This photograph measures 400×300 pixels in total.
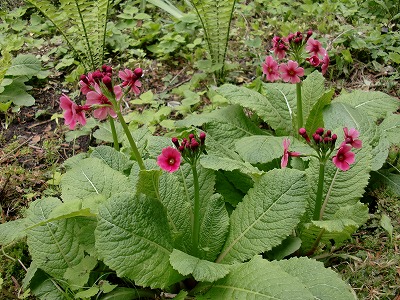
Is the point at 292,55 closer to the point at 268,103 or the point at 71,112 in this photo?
the point at 268,103

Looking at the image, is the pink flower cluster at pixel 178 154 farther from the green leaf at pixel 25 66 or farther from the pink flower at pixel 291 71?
the green leaf at pixel 25 66

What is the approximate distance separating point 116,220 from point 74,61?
9.36 feet

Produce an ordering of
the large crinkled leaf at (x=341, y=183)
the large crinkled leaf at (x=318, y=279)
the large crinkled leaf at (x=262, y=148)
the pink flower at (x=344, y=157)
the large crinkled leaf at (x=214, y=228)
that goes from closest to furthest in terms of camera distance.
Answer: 1. the large crinkled leaf at (x=318, y=279)
2. the pink flower at (x=344, y=157)
3. the large crinkled leaf at (x=214, y=228)
4. the large crinkled leaf at (x=341, y=183)
5. the large crinkled leaf at (x=262, y=148)

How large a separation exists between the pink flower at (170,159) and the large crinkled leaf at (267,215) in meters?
0.53

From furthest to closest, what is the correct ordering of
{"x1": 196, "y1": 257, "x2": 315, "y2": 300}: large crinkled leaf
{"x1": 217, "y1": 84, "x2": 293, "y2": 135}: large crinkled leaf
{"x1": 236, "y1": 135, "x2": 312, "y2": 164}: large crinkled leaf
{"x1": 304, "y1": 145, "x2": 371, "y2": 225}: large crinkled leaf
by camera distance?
{"x1": 217, "y1": 84, "x2": 293, "y2": 135}: large crinkled leaf, {"x1": 236, "y1": 135, "x2": 312, "y2": 164}: large crinkled leaf, {"x1": 304, "y1": 145, "x2": 371, "y2": 225}: large crinkled leaf, {"x1": 196, "y1": 257, "x2": 315, "y2": 300}: large crinkled leaf

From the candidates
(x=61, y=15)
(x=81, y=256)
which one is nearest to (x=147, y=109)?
(x=61, y=15)

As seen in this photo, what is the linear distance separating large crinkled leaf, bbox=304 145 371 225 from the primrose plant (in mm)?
31

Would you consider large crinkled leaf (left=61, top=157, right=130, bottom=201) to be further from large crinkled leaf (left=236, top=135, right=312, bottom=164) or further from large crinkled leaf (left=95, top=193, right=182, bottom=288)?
large crinkled leaf (left=236, top=135, right=312, bottom=164)

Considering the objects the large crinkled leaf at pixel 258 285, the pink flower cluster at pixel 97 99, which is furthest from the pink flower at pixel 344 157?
the pink flower cluster at pixel 97 99

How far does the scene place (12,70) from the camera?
4383 mm

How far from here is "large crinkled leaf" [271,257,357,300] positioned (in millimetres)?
2113

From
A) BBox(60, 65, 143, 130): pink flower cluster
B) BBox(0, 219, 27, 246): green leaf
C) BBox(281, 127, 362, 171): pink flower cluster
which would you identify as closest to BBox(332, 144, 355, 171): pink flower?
BBox(281, 127, 362, 171): pink flower cluster

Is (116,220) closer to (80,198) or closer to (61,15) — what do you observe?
(80,198)

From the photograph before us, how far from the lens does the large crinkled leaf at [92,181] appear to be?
8.84ft
